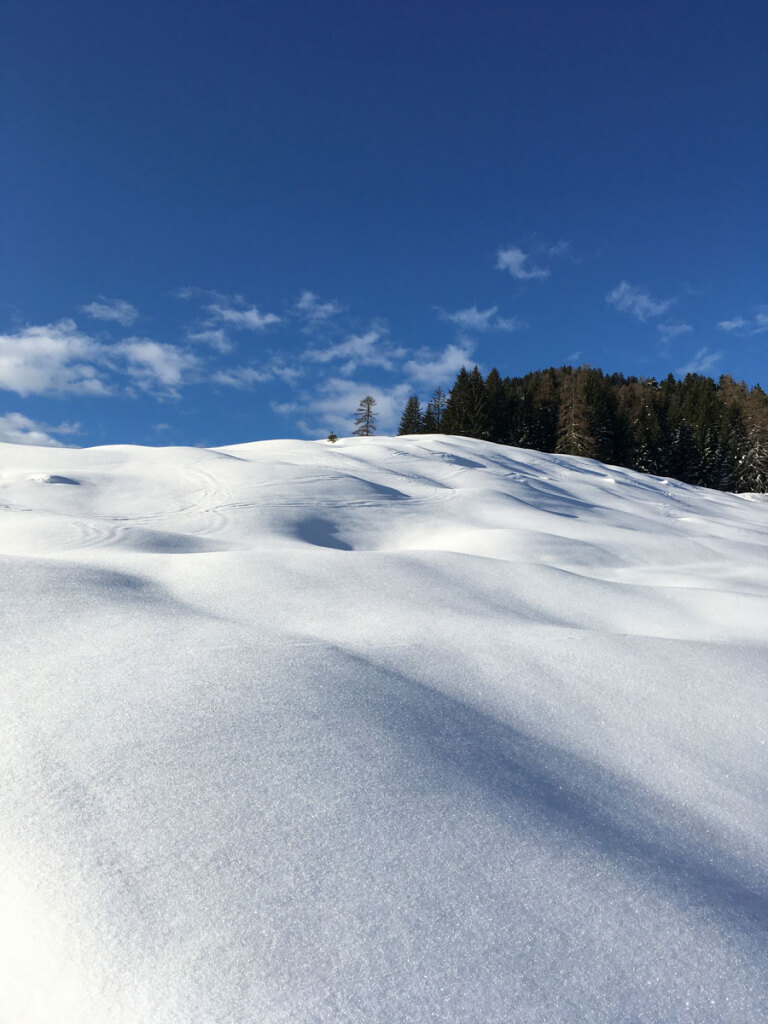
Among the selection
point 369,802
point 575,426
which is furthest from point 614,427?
point 369,802

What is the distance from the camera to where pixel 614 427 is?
40.0 m

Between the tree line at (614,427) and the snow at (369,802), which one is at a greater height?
the tree line at (614,427)

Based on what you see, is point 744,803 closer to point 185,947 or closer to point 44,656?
point 185,947

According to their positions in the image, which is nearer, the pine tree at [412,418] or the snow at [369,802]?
the snow at [369,802]

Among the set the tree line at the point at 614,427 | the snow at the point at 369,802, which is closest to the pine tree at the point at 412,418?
the tree line at the point at 614,427

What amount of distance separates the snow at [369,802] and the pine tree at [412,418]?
43323 mm

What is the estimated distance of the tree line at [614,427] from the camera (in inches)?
1495

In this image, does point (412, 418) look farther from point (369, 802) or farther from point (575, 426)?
point (369, 802)

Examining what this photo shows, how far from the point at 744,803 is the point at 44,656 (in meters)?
2.29

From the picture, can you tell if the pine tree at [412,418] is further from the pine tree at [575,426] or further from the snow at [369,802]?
the snow at [369,802]

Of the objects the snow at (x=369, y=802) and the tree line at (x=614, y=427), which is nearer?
the snow at (x=369, y=802)

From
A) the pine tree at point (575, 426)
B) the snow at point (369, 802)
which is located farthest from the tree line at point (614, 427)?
the snow at point (369, 802)

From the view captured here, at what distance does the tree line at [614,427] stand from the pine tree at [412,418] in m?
0.08

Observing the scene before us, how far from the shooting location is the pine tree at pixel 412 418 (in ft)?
151
